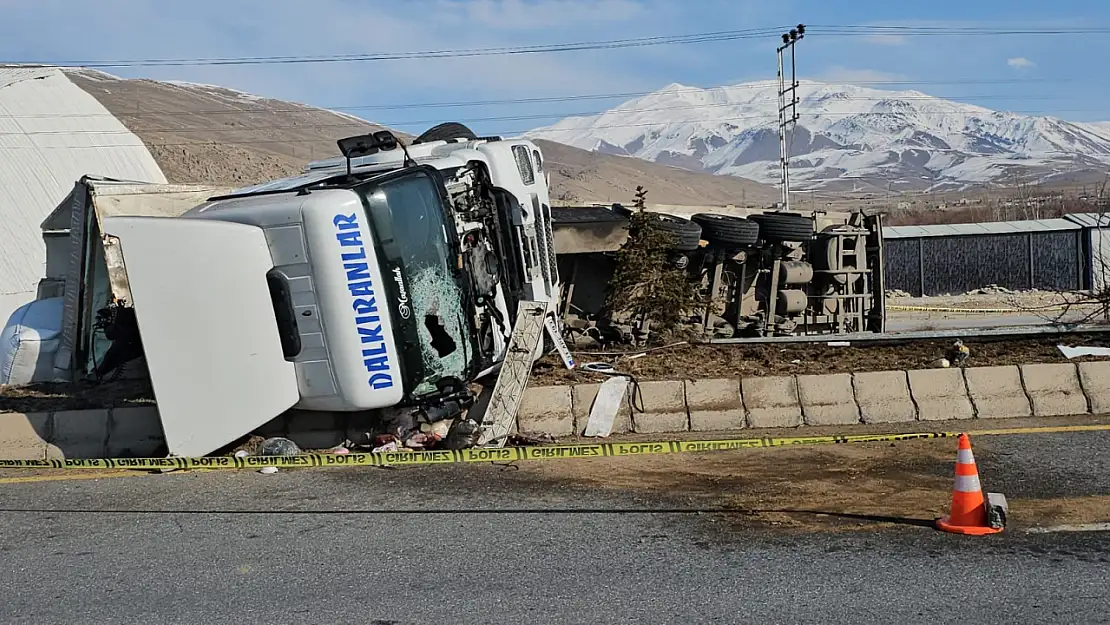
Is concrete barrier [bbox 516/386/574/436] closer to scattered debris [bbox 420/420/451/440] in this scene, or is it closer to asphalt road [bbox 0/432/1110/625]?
scattered debris [bbox 420/420/451/440]

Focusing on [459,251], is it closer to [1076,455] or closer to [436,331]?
[436,331]

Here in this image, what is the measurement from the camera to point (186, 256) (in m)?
8.09

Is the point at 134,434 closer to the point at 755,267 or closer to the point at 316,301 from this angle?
the point at 316,301

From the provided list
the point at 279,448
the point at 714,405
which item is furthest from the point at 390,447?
the point at 714,405

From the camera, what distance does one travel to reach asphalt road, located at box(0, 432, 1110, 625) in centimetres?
516

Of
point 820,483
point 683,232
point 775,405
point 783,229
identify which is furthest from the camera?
point 783,229

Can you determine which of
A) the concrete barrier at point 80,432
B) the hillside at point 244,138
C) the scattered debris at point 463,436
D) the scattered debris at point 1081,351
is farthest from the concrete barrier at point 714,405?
the hillside at point 244,138

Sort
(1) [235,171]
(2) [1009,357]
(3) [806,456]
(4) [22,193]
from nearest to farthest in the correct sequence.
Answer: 1. (3) [806,456]
2. (2) [1009,357]
3. (4) [22,193]
4. (1) [235,171]

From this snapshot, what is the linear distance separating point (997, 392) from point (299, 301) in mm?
5768

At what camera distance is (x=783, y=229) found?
14.3 metres

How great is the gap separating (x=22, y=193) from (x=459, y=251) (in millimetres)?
19488

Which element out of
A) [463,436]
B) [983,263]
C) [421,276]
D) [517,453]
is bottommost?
[517,453]

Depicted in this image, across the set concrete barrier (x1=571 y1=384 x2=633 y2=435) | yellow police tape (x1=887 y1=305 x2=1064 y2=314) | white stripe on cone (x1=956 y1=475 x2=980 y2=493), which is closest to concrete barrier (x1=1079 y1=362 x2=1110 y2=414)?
concrete barrier (x1=571 y1=384 x2=633 y2=435)

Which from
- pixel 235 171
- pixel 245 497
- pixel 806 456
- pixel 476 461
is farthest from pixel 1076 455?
pixel 235 171
